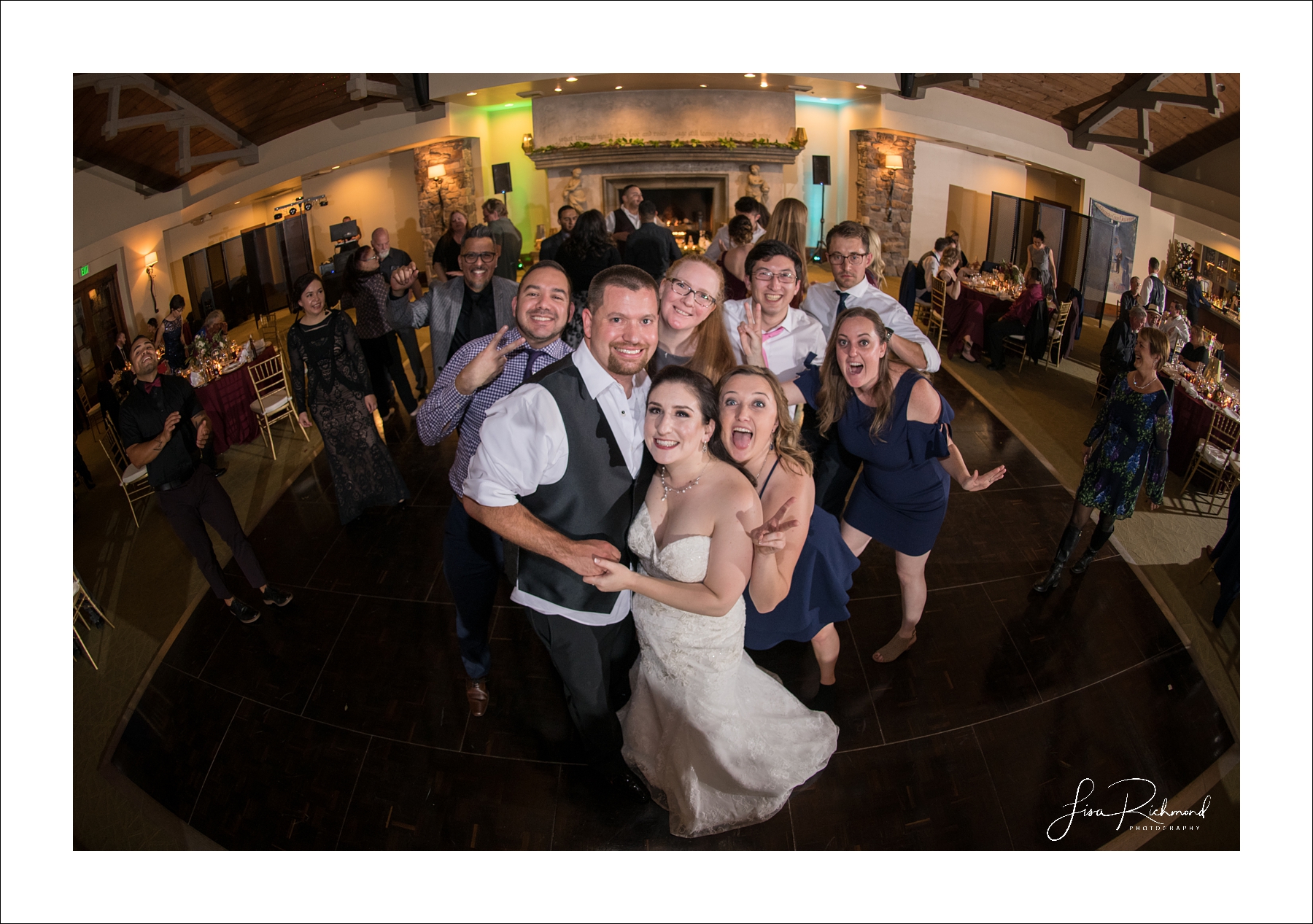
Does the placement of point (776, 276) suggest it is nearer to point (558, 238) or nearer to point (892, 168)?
point (558, 238)

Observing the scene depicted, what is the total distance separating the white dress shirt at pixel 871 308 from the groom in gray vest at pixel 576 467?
1595 millimetres

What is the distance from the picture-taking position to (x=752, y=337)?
308 centimetres

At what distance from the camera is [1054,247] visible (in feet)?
16.4

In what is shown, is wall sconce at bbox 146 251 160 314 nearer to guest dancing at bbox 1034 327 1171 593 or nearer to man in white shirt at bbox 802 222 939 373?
man in white shirt at bbox 802 222 939 373

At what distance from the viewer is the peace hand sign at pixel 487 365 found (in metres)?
2.48

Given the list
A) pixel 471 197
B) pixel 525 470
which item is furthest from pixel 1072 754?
pixel 471 197

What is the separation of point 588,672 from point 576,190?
10798 millimetres

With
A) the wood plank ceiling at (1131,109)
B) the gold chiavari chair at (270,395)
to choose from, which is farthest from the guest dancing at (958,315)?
the gold chiavari chair at (270,395)

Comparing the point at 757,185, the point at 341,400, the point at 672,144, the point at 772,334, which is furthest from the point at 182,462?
the point at 757,185

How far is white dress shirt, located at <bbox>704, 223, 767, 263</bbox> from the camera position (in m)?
4.99

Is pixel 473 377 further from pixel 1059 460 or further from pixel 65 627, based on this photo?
pixel 1059 460

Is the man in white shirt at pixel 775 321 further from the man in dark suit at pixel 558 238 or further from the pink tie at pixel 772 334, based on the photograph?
the man in dark suit at pixel 558 238

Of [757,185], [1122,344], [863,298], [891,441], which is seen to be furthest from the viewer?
[757,185]

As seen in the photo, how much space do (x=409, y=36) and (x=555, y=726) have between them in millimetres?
2393
